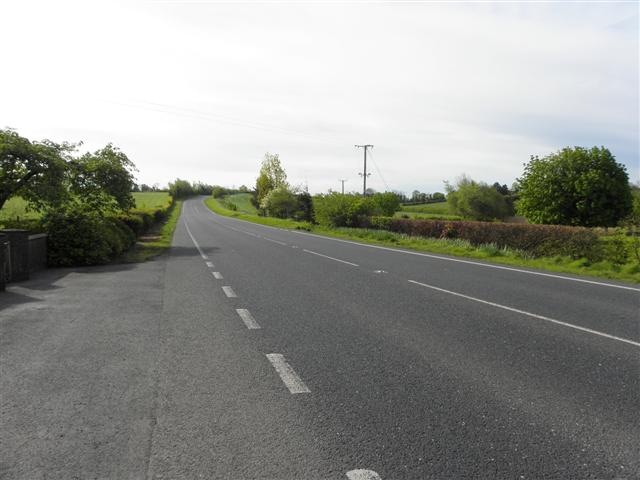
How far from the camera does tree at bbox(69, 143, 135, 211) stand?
61.5 feet

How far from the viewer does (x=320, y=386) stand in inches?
173

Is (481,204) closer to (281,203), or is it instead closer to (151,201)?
(281,203)

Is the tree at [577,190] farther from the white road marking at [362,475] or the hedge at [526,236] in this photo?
the white road marking at [362,475]

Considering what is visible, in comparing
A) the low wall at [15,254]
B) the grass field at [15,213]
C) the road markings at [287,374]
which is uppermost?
the grass field at [15,213]


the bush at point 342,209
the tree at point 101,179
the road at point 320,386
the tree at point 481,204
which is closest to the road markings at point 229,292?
the road at point 320,386

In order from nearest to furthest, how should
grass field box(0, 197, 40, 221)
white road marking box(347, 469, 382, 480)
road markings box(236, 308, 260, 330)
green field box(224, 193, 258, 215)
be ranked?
white road marking box(347, 469, 382, 480) → road markings box(236, 308, 260, 330) → grass field box(0, 197, 40, 221) → green field box(224, 193, 258, 215)

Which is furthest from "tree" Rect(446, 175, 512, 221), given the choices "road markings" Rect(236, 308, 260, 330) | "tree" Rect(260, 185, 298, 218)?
"road markings" Rect(236, 308, 260, 330)

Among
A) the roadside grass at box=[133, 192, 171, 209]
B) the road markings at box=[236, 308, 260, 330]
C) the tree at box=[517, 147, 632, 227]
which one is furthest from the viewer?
the roadside grass at box=[133, 192, 171, 209]

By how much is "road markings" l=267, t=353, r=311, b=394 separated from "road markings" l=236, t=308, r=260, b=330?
1.34 m

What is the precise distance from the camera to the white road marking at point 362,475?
291cm

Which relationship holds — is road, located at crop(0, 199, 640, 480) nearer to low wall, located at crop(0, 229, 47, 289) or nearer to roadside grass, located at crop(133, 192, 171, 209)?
low wall, located at crop(0, 229, 47, 289)

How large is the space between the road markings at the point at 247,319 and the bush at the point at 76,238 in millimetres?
8533

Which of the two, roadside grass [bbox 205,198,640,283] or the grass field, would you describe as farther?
the grass field

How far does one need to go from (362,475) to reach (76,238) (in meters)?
13.5
